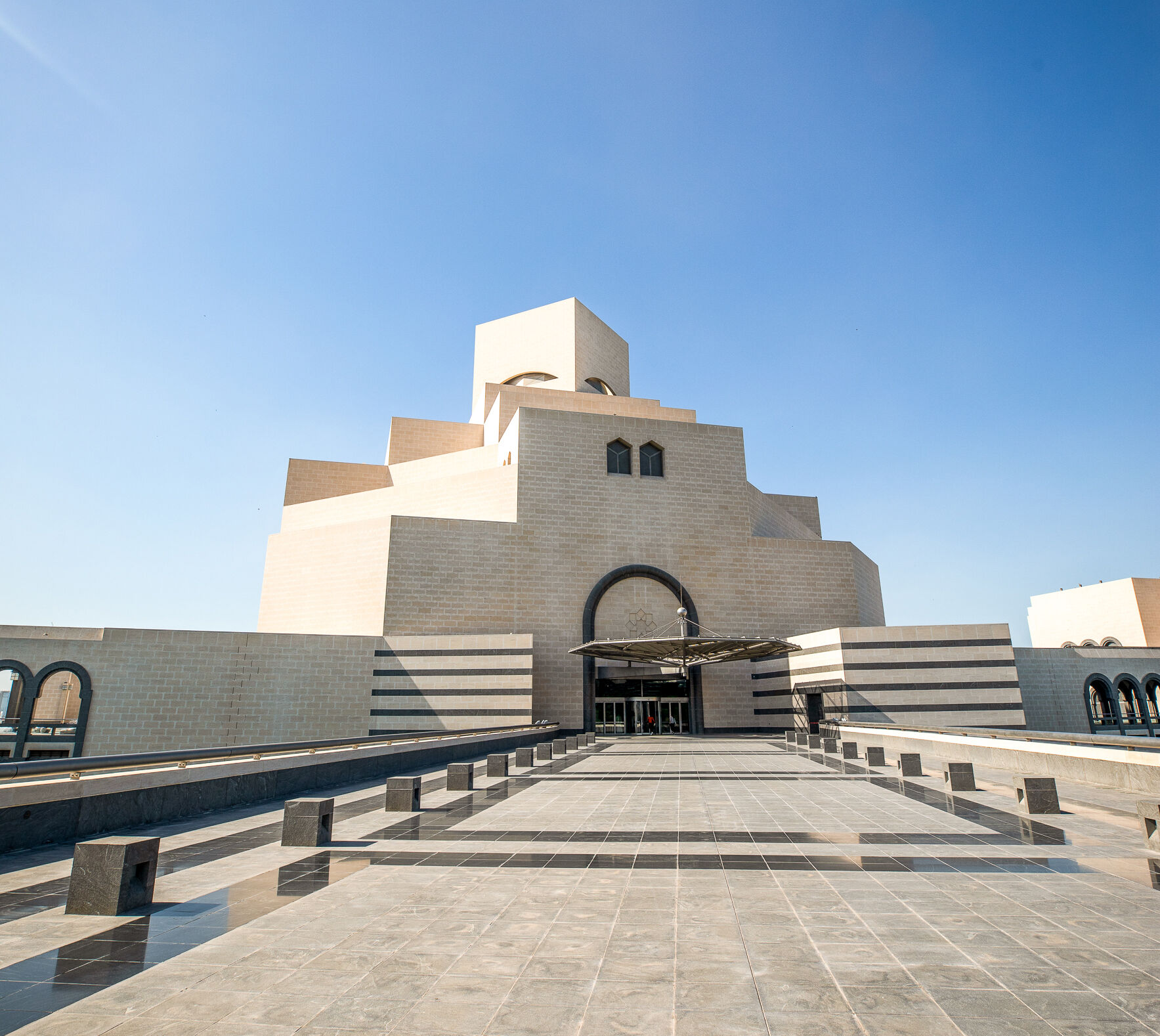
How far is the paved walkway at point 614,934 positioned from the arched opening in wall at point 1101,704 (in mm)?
34747

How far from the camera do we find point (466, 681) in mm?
36750

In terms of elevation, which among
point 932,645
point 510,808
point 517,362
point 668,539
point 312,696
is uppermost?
point 517,362

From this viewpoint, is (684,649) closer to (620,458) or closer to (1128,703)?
(620,458)

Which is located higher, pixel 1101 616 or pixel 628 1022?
pixel 1101 616

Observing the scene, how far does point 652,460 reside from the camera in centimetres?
4400

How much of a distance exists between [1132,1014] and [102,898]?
8.35 metres

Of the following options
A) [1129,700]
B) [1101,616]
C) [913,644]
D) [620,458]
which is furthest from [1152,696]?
[620,458]

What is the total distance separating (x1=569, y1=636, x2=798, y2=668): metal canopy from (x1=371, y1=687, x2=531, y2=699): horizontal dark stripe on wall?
3.68 m

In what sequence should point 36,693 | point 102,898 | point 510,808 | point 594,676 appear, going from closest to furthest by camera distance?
point 102,898
point 510,808
point 36,693
point 594,676

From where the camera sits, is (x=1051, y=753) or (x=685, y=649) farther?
(x=685, y=649)

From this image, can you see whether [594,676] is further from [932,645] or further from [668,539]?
[932,645]

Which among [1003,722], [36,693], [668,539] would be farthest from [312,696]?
[1003,722]

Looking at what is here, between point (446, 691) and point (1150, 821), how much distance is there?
3124 centimetres

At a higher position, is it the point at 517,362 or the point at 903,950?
the point at 517,362
